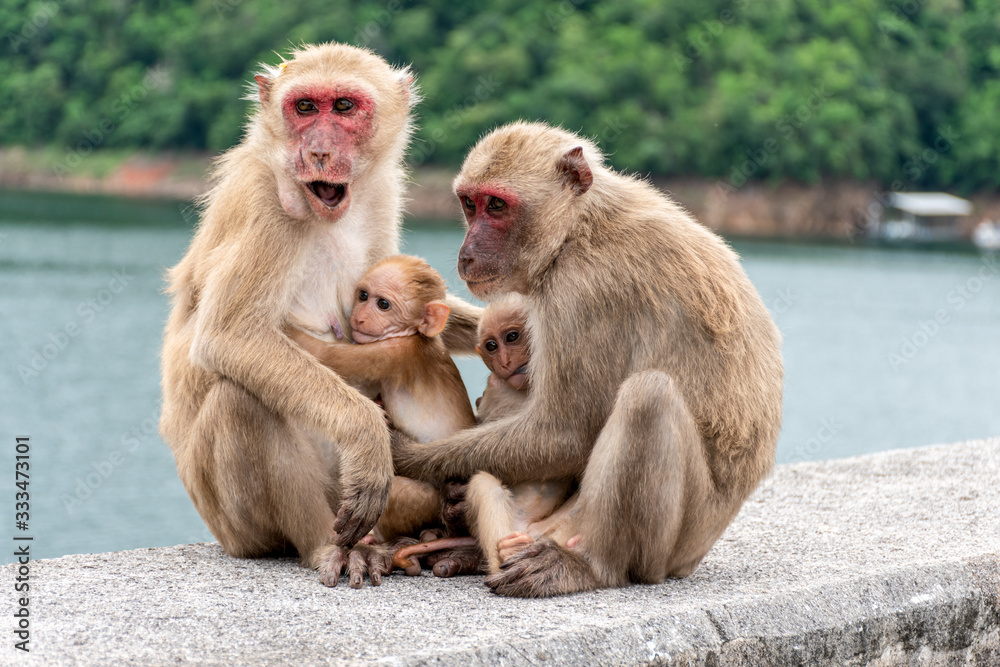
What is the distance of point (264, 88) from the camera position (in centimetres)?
394

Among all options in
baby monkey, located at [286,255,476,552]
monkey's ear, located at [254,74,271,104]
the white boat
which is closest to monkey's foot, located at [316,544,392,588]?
baby monkey, located at [286,255,476,552]

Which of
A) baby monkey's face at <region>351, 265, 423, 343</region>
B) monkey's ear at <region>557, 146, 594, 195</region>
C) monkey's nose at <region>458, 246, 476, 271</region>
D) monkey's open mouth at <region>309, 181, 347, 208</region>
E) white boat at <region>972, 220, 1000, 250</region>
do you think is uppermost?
monkey's ear at <region>557, 146, 594, 195</region>

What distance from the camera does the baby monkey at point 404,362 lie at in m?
3.83

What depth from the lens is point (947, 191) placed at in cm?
6259

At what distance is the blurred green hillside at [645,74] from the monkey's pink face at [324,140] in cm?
4868

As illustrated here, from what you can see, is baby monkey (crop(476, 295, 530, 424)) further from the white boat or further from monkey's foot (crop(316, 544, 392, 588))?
the white boat

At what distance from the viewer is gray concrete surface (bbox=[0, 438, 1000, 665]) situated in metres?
2.88

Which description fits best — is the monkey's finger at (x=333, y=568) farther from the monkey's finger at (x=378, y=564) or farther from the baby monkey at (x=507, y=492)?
the baby monkey at (x=507, y=492)

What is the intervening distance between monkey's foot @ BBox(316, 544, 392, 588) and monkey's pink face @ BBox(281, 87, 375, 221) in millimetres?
1141

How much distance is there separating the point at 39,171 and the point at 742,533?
62142 millimetres

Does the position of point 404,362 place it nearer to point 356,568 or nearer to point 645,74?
point 356,568

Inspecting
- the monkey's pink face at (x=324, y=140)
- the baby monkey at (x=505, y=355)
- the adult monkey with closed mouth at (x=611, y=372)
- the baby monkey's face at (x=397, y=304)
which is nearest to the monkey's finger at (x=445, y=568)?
the adult monkey with closed mouth at (x=611, y=372)

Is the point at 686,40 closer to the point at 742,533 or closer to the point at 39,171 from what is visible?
the point at 39,171

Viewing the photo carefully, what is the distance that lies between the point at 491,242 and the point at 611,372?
0.60 m
